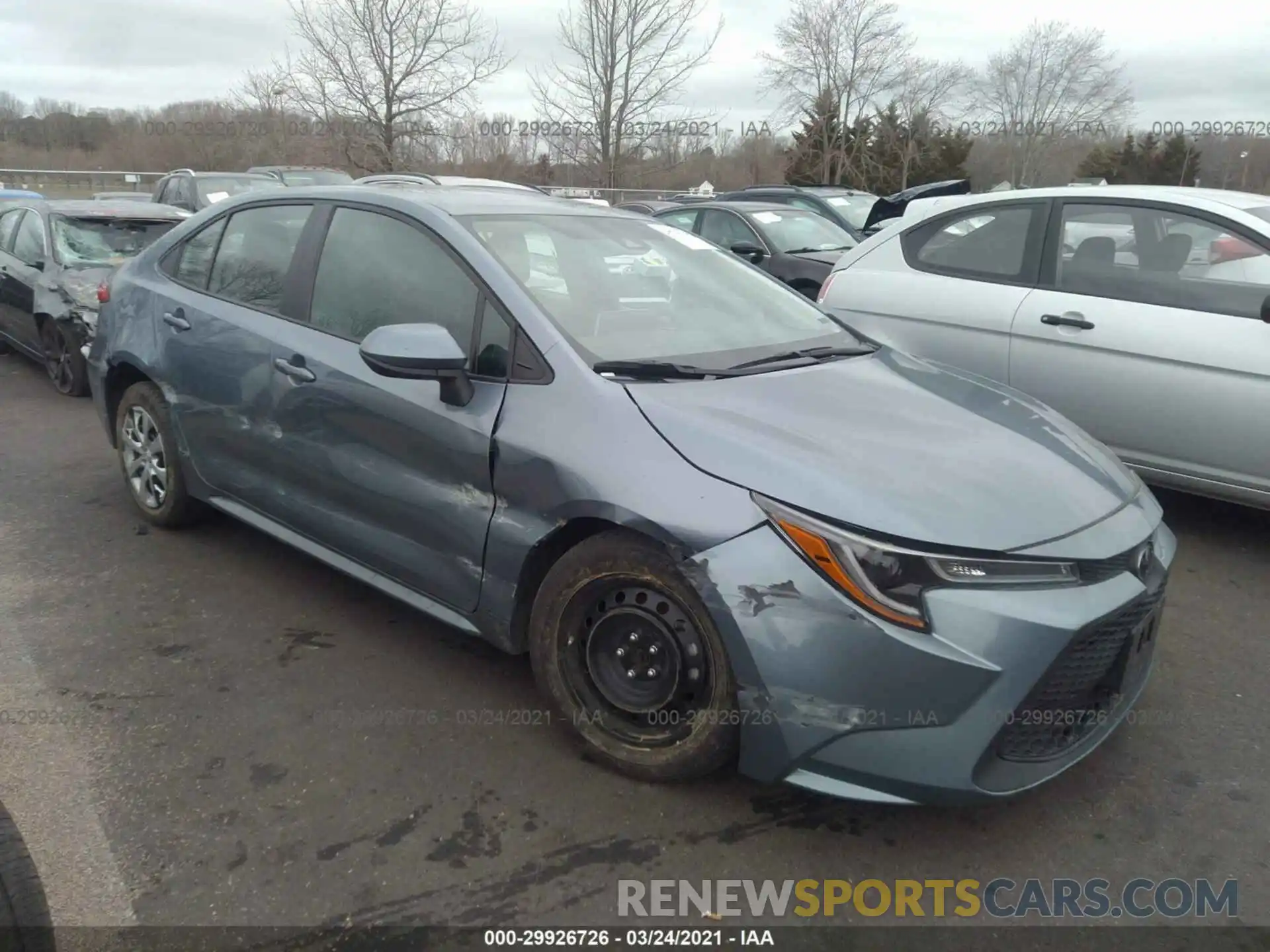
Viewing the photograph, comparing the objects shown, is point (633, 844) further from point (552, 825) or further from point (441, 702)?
point (441, 702)

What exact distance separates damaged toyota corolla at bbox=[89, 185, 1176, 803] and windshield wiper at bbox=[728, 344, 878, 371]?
13 millimetres

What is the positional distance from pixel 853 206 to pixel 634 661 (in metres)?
12.1

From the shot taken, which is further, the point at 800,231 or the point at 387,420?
the point at 800,231

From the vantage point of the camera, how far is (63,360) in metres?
7.58

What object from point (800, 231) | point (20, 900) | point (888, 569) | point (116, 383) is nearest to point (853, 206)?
point (800, 231)

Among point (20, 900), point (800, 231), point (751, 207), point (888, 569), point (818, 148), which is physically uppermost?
point (818, 148)

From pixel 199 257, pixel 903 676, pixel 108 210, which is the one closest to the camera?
pixel 903 676

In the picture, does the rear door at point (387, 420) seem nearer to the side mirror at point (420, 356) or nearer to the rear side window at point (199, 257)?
the side mirror at point (420, 356)

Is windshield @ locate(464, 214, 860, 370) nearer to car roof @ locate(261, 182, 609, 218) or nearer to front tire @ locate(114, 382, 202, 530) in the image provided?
car roof @ locate(261, 182, 609, 218)

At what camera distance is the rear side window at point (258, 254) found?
3.80 meters

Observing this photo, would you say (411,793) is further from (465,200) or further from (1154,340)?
(1154,340)

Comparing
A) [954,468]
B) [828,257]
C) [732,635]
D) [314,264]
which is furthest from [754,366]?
[828,257]

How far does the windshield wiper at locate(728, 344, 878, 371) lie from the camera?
311 centimetres

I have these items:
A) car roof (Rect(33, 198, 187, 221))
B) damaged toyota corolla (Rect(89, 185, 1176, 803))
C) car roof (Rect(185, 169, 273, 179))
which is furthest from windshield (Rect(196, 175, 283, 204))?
damaged toyota corolla (Rect(89, 185, 1176, 803))
